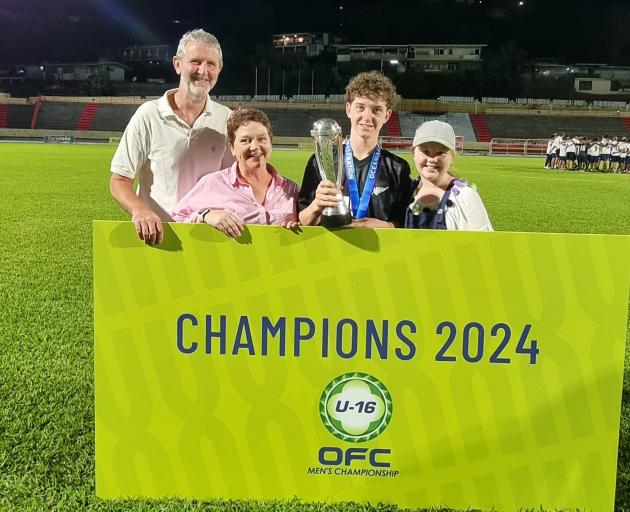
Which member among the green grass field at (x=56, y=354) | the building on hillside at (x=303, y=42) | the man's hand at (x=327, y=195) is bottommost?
the green grass field at (x=56, y=354)

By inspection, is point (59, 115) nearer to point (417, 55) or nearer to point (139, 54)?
point (139, 54)

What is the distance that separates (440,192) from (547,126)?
5131 cm

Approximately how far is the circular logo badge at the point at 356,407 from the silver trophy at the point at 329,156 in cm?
56

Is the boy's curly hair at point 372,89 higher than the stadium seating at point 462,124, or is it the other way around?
the stadium seating at point 462,124

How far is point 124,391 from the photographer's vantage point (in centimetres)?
221

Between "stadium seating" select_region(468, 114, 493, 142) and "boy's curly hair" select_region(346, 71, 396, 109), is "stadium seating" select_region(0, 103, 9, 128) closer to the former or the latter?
"stadium seating" select_region(468, 114, 493, 142)

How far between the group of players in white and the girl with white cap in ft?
79.5

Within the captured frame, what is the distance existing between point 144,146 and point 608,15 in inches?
3973

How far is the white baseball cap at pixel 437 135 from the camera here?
8.11 ft

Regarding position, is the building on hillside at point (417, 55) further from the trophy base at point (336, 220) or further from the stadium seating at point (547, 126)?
the trophy base at point (336, 220)

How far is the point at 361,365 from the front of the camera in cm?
217

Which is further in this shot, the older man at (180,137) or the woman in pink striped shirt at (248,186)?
the older man at (180,137)

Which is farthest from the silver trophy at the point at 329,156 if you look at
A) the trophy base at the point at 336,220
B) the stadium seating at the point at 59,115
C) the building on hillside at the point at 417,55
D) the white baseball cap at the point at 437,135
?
the building on hillside at the point at 417,55

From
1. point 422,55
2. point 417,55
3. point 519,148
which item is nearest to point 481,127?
point 519,148
